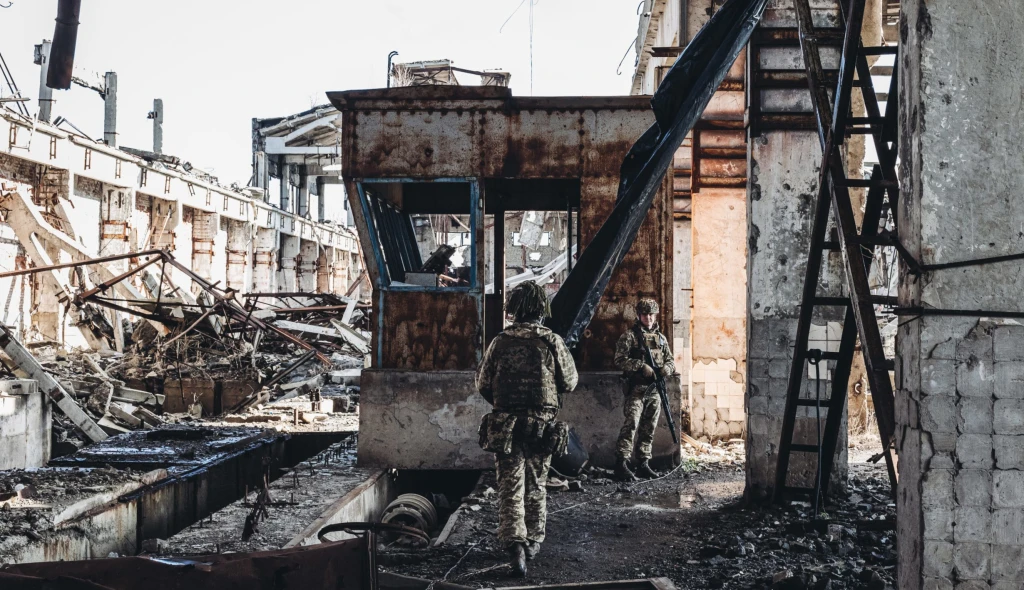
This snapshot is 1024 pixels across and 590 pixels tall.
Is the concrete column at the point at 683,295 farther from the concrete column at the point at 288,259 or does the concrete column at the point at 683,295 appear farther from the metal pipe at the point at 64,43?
the concrete column at the point at 288,259

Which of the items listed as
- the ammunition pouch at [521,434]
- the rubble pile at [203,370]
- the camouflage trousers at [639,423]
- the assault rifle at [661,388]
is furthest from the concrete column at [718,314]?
the ammunition pouch at [521,434]

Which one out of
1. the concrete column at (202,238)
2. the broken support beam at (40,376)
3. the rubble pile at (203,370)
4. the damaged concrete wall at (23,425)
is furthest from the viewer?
the concrete column at (202,238)

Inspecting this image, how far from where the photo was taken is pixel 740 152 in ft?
38.9

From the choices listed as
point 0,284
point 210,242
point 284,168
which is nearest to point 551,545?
point 0,284

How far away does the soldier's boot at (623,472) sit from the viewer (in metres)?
8.30

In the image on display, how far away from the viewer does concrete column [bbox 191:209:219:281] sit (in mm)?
Result: 28087

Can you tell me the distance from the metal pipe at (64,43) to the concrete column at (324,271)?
32799mm

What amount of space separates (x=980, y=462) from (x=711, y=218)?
325 inches

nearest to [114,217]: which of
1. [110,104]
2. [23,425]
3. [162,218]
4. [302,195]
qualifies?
[162,218]

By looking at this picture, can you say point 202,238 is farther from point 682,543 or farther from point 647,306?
point 682,543

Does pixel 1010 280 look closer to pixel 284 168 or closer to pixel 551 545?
pixel 551 545

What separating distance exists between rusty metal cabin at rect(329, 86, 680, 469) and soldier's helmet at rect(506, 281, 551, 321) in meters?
2.56

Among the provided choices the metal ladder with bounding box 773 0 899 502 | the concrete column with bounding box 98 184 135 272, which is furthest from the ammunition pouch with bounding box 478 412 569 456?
the concrete column with bounding box 98 184 135 272

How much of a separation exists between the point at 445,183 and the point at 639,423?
3.00 meters
